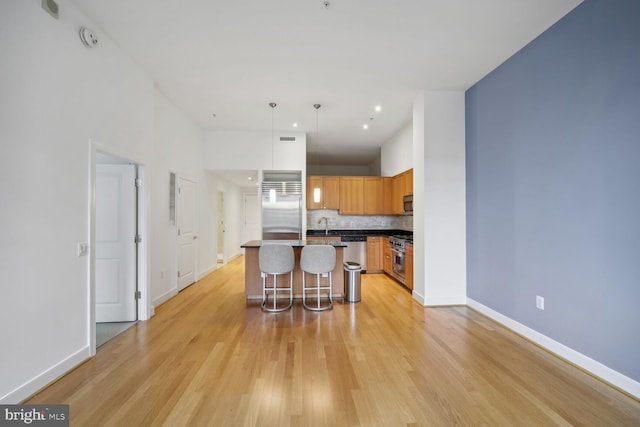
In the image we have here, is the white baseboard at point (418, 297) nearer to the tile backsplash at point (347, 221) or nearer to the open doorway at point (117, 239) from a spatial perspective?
the tile backsplash at point (347, 221)

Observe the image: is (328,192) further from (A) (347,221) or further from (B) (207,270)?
(B) (207,270)

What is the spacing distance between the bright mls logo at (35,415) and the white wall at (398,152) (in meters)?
5.55

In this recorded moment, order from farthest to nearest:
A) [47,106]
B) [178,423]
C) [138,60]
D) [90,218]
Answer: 1. [138,60]
2. [90,218]
3. [47,106]
4. [178,423]

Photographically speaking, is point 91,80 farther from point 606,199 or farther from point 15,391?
point 606,199

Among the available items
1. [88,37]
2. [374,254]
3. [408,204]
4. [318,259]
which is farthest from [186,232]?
[408,204]

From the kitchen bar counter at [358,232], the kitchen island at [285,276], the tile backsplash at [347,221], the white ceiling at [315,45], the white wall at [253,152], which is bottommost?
the kitchen island at [285,276]

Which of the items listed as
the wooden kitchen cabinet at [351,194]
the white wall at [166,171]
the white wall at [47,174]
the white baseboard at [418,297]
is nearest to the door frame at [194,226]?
the white wall at [166,171]

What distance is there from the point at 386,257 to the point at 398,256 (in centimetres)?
82

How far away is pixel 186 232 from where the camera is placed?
5.14 metres

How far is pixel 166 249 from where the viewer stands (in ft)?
14.4

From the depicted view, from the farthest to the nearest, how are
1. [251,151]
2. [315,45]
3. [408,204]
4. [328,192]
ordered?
[328,192] < [251,151] < [408,204] < [315,45]

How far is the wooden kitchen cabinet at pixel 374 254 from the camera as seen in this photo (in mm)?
6465

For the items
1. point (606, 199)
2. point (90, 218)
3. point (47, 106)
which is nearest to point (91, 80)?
point (47, 106)

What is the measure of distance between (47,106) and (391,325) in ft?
12.9
